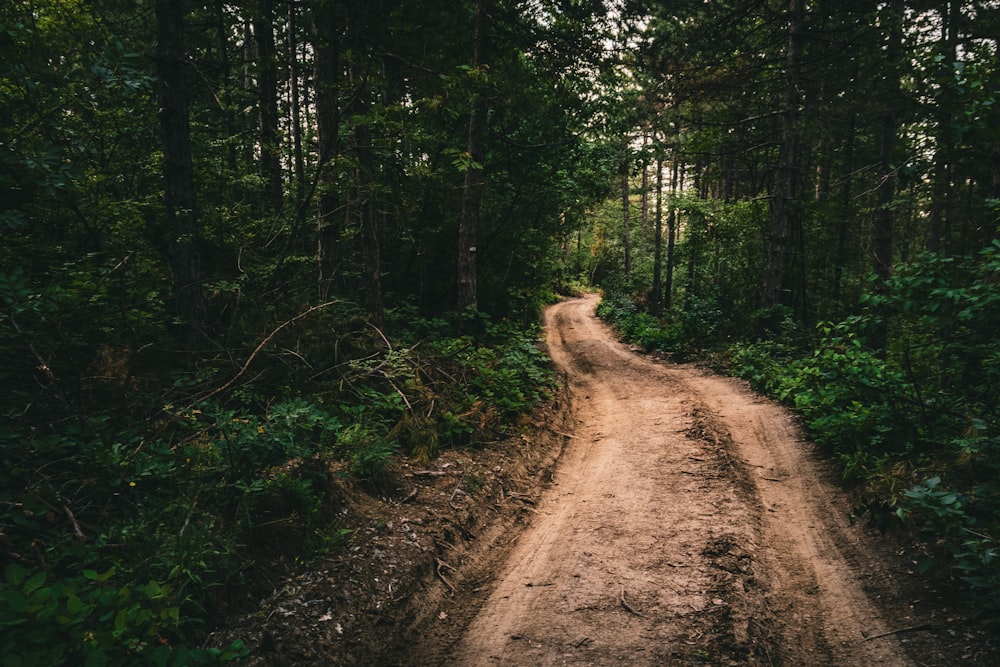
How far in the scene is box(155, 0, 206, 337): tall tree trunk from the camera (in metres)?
6.12

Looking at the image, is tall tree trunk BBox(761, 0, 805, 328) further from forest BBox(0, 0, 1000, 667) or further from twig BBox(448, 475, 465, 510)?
twig BBox(448, 475, 465, 510)

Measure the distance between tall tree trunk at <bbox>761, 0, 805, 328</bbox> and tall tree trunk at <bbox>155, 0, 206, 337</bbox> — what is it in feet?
44.3

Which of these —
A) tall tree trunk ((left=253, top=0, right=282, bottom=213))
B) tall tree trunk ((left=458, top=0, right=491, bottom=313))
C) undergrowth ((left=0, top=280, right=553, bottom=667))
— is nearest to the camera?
undergrowth ((left=0, top=280, right=553, bottom=667))

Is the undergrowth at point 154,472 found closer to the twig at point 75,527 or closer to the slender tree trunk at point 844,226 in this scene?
the twig at point 75,527

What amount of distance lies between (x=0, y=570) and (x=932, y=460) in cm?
869

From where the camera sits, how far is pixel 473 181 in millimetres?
11141

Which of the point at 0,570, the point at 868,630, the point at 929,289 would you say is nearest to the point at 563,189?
the point at 929,289

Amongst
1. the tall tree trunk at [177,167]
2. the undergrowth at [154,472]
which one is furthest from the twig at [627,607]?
the tall tree trunk at [177,167]

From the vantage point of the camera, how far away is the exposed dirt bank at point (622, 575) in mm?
3912

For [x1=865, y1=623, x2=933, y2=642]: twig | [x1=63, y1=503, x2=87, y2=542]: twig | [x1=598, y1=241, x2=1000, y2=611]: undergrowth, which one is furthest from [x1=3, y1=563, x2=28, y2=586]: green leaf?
[x1=865, y1=623, x2=933, y2=642]: twig

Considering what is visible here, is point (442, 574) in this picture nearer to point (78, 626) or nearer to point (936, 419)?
point (78, 626)

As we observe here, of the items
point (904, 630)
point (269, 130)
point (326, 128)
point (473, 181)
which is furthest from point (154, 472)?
point (269, 130)

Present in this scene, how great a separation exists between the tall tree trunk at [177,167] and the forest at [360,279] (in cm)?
4

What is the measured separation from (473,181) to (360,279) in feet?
11.7
